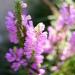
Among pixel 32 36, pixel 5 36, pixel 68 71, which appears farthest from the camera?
pixel 5 36

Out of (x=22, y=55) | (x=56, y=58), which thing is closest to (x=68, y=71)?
(x=56, y=58)

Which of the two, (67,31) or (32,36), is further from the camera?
(67,31)

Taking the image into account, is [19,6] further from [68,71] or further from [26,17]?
[68,71]

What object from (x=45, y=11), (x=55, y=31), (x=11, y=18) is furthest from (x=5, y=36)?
(x=11, y=18)

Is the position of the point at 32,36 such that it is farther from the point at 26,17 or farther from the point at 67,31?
the point at 67,31

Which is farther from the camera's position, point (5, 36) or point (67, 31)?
point (5, 36)

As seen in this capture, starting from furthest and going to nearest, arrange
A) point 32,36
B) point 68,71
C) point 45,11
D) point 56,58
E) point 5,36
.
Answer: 1. point 5,36
2. point 45,11
3. point 56,58
4. point 68,71
5. point 32,36

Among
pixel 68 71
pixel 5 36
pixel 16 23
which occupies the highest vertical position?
pixel 5 36

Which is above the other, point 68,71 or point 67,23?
point 67,23

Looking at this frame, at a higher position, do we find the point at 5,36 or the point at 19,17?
the point at 5,36
